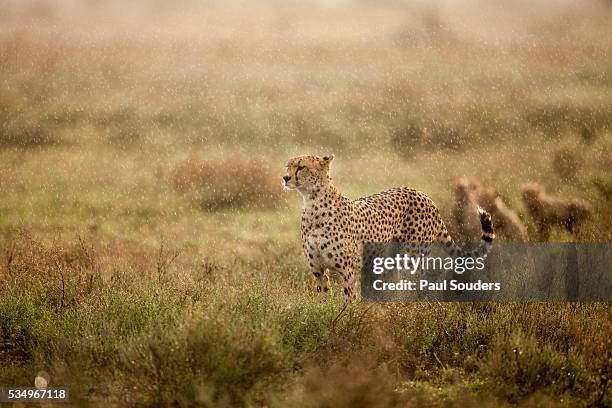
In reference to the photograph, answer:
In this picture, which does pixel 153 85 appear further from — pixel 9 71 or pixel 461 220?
pixel 461 220

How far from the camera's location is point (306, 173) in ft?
18.3

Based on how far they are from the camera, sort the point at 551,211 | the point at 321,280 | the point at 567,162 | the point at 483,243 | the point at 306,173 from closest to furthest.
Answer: the point at 306,173 < the point at 321,280 < the point at 483,243 < the point at 551,211 < the point at 567,162

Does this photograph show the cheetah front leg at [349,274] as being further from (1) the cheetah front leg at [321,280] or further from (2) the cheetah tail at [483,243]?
(2) the cheetah tail at [483,243]

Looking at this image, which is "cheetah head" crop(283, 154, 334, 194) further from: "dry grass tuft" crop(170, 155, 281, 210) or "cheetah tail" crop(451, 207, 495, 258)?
"dry grass tuft" crop(170, 155, 281, 210)

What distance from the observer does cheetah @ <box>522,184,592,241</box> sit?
8641 mm

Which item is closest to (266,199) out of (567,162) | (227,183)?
(227,183)

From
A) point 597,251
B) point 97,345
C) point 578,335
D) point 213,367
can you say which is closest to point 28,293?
point 97,345

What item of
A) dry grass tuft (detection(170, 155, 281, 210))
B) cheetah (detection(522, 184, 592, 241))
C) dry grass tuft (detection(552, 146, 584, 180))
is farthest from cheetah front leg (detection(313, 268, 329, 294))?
dry grass tuft (detection(552, 146, 584, 180))

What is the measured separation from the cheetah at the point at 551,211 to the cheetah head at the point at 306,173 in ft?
12.0

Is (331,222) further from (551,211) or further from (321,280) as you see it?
(551,211)

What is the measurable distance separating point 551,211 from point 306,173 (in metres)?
4.08

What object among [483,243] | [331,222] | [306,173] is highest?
[306,173]

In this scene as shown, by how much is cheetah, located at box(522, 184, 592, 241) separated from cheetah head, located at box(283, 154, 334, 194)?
367 centimetres

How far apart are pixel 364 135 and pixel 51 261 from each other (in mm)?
7710
